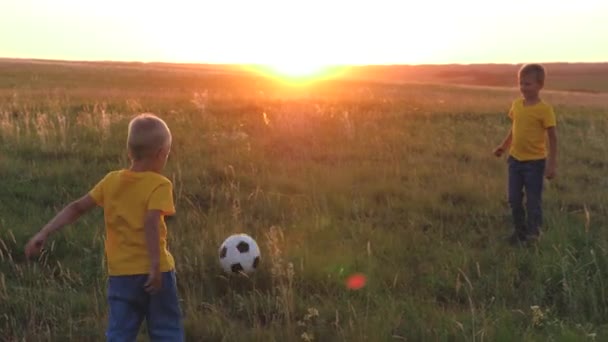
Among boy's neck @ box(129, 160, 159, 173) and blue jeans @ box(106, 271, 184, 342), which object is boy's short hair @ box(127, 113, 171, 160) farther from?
blue jeans @ box(106, 271, 184, 342)

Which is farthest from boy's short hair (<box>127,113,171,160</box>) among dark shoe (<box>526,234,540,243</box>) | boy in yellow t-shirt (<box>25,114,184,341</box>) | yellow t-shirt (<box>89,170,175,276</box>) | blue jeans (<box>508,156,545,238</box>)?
blue jeans (<box>508,156,545,238</box>)

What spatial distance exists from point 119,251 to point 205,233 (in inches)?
87.5

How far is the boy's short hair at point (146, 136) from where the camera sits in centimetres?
321

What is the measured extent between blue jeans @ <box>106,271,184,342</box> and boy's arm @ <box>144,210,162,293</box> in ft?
0.49

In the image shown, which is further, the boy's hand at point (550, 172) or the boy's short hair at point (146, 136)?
the boy's hand at point (550, 172)

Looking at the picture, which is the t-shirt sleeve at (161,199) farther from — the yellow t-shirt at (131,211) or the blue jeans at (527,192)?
the blue jeans at (527,192)

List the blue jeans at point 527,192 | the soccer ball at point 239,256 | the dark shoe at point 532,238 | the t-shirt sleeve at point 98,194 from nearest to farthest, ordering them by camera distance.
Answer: the t-shirt sleeve at point 98,194, the soccer ball at point 239,256, the dark shoe at point 532,238, the blue jeans at point 527,192

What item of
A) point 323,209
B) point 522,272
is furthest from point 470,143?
point 522,272

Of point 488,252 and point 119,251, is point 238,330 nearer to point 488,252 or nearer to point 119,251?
point 119,251

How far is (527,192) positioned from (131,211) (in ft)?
13.3

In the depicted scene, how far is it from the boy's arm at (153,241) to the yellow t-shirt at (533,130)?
405cm

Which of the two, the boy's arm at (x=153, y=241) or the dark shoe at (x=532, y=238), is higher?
the boy's arm at (x=153, y=241)

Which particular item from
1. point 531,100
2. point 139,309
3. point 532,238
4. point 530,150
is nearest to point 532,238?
point 532,238

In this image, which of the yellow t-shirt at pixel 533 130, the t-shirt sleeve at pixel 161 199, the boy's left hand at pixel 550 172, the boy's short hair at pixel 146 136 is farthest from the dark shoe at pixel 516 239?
the boy's short hair at pixel 146 136
